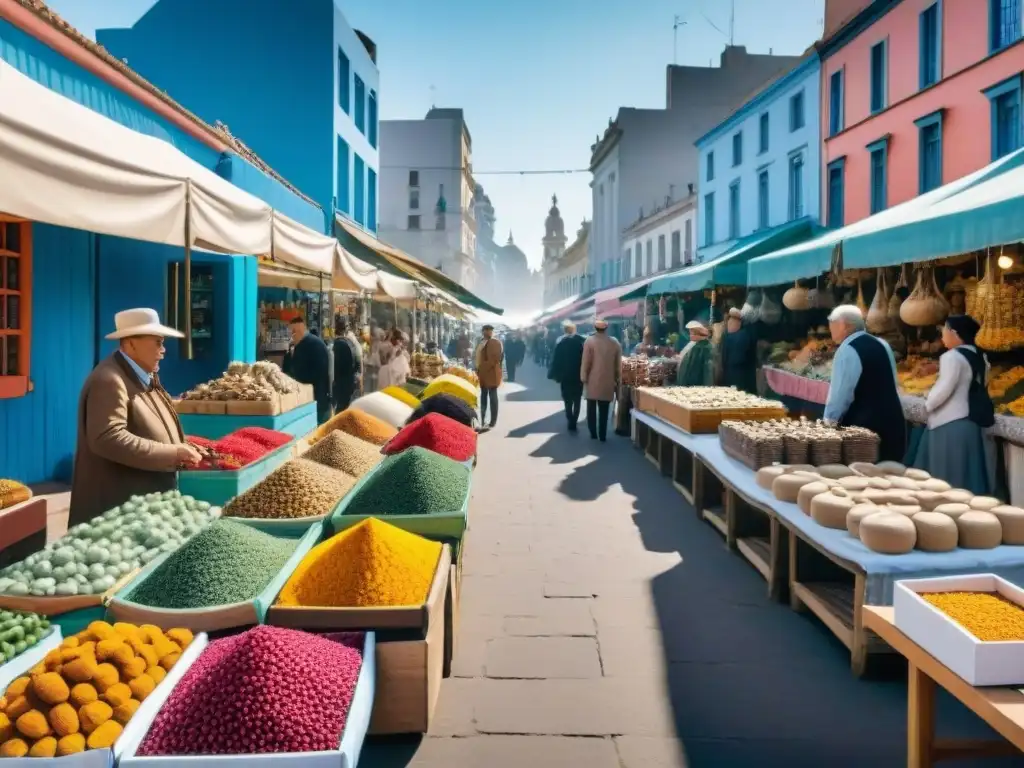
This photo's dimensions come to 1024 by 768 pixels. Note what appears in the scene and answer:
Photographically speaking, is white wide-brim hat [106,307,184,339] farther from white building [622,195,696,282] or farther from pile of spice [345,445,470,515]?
white building [622,195,696,282]

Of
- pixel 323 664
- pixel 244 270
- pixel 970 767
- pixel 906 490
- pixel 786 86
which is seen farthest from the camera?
pixel 786 86

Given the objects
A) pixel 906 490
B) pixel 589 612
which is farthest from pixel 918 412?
pixel 589 612

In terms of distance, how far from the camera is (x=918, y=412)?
8.13 meters

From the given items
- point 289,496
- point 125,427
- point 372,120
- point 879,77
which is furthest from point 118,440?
point 372,120

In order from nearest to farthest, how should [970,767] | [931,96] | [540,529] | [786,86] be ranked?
1. [970,767]
2. [540,529]
3. [931,96]
4. [786,86]

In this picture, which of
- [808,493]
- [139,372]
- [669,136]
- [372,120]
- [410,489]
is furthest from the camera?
[669,136]

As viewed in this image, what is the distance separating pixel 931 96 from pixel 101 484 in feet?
53.4

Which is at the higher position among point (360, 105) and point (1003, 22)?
point (360, 105)

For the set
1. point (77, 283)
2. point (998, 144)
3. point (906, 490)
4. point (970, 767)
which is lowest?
point (970, 767)

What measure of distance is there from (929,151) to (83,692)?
17.4m

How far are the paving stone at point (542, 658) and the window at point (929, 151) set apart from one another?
566 inches

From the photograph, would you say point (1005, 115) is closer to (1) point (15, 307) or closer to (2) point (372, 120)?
(1) point (15, 307)

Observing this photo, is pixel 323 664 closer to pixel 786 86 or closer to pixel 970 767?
pixel 970 767

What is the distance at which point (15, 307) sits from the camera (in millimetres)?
7418
